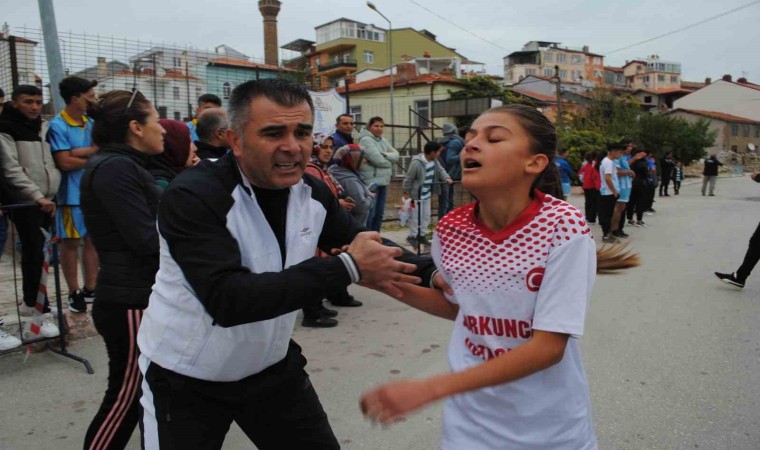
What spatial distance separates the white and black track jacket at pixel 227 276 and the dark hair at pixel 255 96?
5.5 inches

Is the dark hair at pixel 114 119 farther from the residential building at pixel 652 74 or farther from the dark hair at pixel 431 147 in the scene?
the residential building at pixel 652 74

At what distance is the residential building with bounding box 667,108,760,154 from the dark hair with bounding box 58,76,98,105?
63.1m

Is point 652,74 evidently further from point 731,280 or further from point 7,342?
point 7,342

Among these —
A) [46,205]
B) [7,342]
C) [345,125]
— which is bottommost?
[7,342]

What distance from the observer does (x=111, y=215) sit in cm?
255

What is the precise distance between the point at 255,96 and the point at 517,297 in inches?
40.3

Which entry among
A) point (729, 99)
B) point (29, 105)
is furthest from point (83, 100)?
point (729, 99)

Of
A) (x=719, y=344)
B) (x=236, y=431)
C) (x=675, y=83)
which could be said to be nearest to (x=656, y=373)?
(x=719, y=344)

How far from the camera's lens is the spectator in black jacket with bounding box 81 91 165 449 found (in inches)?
95.5

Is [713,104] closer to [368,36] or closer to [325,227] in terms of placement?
[368,36]

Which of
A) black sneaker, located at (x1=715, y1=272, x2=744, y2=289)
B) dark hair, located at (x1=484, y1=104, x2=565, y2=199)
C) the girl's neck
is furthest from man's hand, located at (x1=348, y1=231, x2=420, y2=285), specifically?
black sneaker, located at (x1=715, y1=272, x2=744, y2=289)

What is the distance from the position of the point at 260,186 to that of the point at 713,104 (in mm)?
79129

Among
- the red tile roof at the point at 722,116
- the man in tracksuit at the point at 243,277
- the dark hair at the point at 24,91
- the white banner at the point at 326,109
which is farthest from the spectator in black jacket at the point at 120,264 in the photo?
the red tile roof at the point at 722,116

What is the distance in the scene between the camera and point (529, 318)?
5.20 feet
